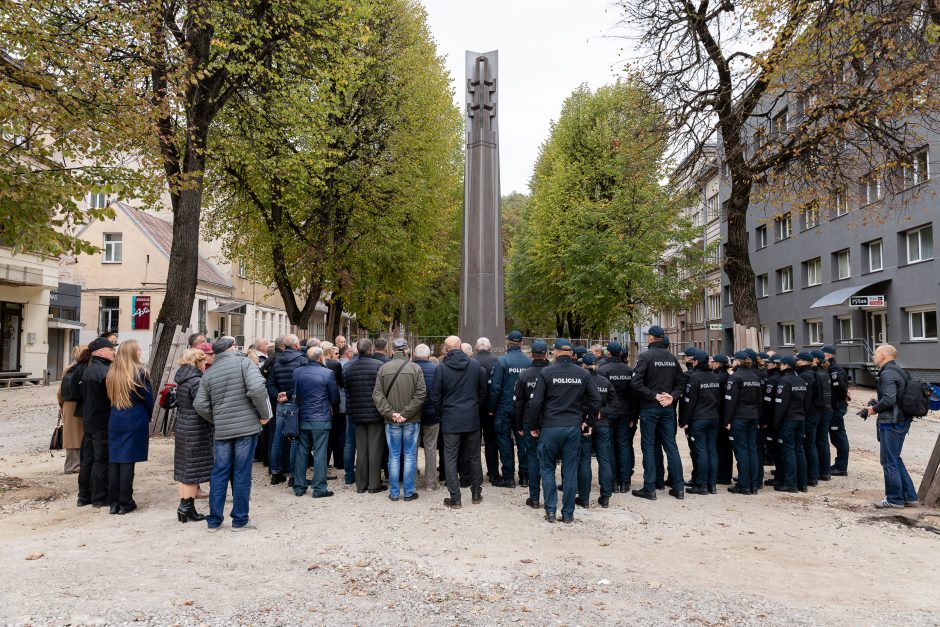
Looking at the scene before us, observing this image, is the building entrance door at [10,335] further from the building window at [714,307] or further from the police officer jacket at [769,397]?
the building window at [714,307]

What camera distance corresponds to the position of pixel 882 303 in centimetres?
2528

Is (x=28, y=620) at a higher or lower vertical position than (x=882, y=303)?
lower

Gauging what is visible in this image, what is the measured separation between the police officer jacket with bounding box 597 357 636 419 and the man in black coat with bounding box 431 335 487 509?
1654 millimetres

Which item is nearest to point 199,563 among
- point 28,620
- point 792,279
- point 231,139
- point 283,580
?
point 283,580

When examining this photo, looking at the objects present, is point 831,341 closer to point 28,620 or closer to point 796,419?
point 796,419

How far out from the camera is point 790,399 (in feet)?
29.0

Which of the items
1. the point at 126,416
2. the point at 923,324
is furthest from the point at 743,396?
the point at 923,324

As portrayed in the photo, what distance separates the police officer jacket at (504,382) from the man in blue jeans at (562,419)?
1.29m

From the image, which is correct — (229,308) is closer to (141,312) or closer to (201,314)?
(201,314)

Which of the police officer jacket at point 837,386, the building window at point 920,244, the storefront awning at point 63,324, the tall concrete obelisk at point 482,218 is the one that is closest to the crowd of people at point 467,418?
the police officer jacket at point 837,386

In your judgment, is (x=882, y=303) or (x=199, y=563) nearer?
(x=199, y=563)

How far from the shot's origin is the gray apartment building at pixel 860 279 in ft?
77.6

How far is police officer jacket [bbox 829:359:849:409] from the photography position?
10109mm

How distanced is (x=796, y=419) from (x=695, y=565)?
3.98 m
